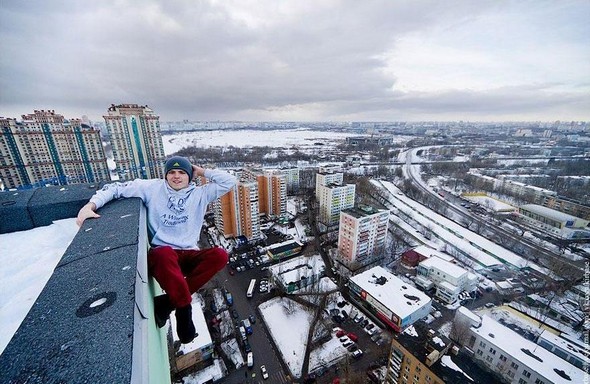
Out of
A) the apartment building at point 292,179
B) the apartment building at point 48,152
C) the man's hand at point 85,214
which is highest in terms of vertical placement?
the man's hand at point 85,214

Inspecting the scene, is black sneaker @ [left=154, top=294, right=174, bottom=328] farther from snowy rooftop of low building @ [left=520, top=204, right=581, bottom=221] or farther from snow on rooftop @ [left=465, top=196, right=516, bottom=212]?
snow on rooftop @ [left=465, top=196, right=516, bottom=212]

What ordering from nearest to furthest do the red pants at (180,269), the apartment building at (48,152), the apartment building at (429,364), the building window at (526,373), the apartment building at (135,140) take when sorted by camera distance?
the red pants at (180,269) → the apartment building at (429,364) → the building window at (526,373) → the apartment building at (48,152) → the apartment building at (135,140)

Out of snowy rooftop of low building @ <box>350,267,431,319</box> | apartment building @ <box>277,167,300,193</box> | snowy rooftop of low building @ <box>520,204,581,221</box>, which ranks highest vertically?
apartment building @ <box>277,167,300,193</box>

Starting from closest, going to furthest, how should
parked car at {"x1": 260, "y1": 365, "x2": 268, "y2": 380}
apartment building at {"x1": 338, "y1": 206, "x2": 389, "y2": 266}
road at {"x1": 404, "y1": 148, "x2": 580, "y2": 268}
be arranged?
parked car at {"x1": 260, "y1": 365, "x2": 268, "y2": 380}, apartment building at {"x1": 338, "y1": 206, "x2": 389, "y2": 266}, road at {"x1": 404, "y1": 148, "x2": 580, "y2": 268}

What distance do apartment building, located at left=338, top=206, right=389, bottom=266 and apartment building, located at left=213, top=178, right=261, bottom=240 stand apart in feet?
14.5

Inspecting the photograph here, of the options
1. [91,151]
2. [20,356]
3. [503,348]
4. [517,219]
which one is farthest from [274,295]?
[517,219]

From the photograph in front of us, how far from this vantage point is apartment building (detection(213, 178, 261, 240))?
11.8m

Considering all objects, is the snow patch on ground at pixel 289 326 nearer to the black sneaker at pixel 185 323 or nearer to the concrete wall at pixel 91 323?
→ the black sneaker at pixel 185 323

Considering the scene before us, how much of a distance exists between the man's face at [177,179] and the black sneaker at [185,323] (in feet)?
2.51

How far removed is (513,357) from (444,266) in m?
3.87

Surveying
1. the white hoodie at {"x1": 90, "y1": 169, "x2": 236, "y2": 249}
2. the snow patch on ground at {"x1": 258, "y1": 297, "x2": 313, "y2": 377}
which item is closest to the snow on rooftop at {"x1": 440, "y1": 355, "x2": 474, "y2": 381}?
the snow patch on ground at {"x1": 258, "y1": 297, "x2": 313, "y2": 377}

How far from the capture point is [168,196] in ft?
5.35

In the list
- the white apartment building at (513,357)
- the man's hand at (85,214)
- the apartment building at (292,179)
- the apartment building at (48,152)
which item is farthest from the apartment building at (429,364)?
the apartment building at (48,152)

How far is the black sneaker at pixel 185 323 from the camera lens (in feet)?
4.26
